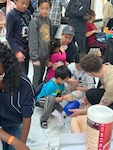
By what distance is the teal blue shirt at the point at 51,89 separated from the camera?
7.40 feet

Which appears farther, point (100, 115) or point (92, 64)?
point (92, 64)

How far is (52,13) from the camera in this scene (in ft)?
11.1

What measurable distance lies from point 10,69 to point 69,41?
142 centimetres

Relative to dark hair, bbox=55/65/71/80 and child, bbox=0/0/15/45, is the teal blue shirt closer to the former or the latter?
dark hair, bbox=55/65/71/80

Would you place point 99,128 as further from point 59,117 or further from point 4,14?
point 4,14

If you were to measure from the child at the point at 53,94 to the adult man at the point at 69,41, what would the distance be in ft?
1.20

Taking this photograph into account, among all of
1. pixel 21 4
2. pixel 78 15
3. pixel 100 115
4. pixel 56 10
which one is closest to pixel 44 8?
pixel 21 4

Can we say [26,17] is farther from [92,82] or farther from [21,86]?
[21,86]

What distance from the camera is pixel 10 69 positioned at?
118 cm

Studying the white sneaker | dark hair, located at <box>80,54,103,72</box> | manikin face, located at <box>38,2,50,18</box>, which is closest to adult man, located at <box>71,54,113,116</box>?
dark hair, located at <box>80,54,103,72</box>

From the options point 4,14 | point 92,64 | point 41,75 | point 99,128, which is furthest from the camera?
point 4,14

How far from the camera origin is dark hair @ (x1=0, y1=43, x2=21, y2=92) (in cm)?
116

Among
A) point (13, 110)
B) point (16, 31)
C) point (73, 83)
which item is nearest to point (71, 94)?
point (73, 83)

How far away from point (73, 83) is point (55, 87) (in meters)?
0.17
